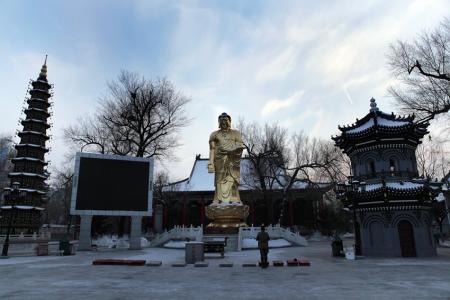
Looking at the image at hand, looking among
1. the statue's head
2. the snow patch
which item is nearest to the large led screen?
the snow patch

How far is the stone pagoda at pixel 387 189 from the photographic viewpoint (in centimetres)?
1673

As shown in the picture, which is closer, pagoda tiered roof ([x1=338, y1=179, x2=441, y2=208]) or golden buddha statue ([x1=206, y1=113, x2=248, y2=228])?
pagoda tiered roof ([x1=338, y1=179, x2=441, y2=208])

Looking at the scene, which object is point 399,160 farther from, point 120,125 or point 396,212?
point 120,125

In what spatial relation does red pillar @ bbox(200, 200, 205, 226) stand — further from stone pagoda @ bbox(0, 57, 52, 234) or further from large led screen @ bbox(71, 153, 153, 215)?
large led screen @ bbox(71, 153, 153, 215)

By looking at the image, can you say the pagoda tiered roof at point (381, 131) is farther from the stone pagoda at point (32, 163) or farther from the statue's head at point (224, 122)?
the stone pagoda at point (32, 163)

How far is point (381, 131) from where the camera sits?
18.4 m

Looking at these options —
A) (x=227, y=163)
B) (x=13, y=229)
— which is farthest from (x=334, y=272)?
(x=13, y=229)

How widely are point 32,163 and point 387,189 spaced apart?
1338 inches

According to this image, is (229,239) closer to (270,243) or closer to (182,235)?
(270,243)

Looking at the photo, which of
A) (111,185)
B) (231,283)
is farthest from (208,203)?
(231,283)

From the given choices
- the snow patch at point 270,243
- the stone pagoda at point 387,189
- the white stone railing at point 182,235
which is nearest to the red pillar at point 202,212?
the white stone railing at point 182,235

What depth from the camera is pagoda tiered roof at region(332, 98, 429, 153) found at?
60.0ft

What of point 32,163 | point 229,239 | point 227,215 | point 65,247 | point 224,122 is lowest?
point 65,247

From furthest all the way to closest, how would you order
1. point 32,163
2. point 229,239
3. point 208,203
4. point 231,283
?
point 208,203
point 32,163
point 229,239
point 231,283
